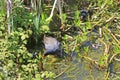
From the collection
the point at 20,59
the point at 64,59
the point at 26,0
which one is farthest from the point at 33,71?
the point at 26,0

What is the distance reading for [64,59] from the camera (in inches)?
120

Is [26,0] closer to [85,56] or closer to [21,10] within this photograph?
[21,10]

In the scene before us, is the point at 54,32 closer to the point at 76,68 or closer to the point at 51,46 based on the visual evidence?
the point at 51,46

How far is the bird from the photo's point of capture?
3.07 metres

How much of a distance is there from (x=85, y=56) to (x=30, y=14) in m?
0.65

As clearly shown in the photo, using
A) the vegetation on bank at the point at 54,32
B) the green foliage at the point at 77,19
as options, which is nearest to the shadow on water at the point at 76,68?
the vegetation on bank at the point at 54,32

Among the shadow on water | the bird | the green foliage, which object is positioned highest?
the green foliage

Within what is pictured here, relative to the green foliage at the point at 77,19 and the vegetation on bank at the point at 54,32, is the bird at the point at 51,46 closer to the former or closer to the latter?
the vegetation on bank at the point at 54,32

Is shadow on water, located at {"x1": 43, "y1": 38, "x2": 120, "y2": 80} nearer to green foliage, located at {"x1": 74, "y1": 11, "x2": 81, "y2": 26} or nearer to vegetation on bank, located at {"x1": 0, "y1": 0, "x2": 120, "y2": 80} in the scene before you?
vegetation on bank, located at {"x1": 0, "y1": 0, "x2": 120, "y2": 80}

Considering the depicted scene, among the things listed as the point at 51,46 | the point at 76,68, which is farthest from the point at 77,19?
the point at 76,68

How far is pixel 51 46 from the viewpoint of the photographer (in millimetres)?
3086

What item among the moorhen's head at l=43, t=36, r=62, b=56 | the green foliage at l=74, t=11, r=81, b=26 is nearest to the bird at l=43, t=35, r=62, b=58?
the moorhen's head at l=43, t=36, r=62, b=56

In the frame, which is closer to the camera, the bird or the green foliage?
the bird

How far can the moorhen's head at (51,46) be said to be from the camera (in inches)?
121
